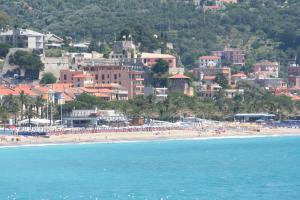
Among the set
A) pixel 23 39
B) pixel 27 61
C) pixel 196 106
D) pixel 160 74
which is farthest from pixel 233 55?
pixel 196 106

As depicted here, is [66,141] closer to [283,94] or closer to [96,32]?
[283,94]

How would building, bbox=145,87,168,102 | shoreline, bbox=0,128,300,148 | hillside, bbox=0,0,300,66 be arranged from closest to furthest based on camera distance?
shoreline, bbox=0,128,300,148 → building, bbox=145,87,168,102 → hillside, bbox=0,0,300,66

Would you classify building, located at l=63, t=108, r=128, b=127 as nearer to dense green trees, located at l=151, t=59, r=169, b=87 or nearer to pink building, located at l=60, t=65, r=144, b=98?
pink building, located at l=60, t=65, r=144, b=98

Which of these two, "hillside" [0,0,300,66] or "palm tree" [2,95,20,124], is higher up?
"hillside" [0,0,300,66]

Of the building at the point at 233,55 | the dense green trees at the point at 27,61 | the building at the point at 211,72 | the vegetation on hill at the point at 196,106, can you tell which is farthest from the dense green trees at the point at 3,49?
the building at the point at 233,55

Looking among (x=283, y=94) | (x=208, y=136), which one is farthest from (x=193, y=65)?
(x=208, y=136)

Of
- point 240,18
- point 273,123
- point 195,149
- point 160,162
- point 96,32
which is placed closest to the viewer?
point 160,162

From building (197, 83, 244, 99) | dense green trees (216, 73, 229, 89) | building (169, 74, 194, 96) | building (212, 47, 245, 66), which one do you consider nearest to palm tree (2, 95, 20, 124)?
building (169, 74, 194, 96)
